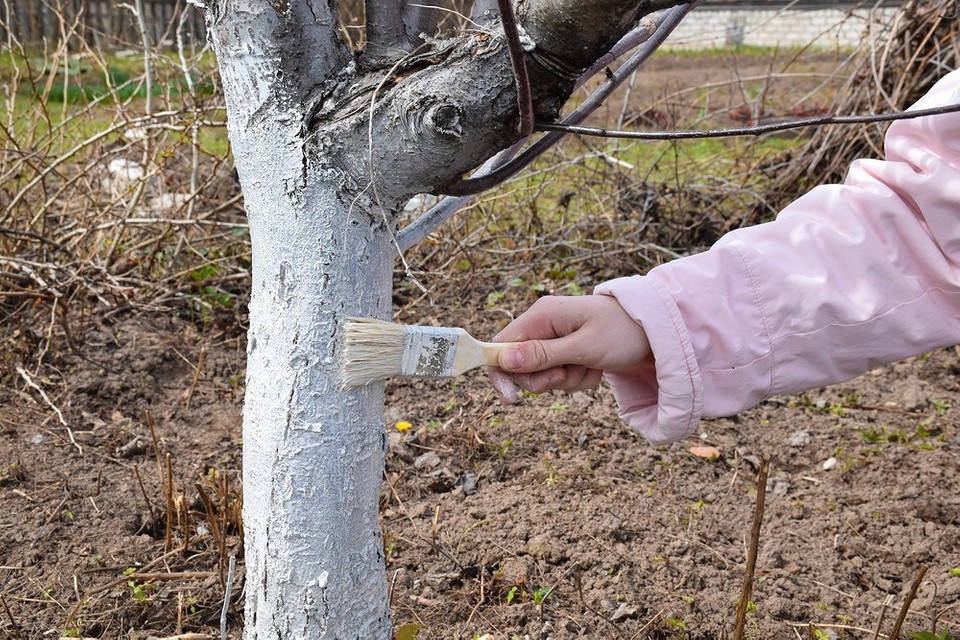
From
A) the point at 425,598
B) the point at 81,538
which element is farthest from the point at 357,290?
the point at 81,538

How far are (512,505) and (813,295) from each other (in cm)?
102

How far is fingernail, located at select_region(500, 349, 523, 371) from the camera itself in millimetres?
1389

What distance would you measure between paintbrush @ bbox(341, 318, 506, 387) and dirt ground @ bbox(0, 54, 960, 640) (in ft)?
1.90

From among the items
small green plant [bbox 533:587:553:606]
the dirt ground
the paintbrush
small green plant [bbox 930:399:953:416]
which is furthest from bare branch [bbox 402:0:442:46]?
small green plant [bbox 930:399:953:416]

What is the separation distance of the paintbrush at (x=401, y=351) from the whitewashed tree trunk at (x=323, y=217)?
3 cm

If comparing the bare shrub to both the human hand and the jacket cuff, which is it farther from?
the jacket cuff

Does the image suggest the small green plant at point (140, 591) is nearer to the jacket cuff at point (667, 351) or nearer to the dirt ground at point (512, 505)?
the dirt ground at point (512, 505)

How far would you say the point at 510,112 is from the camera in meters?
1.13

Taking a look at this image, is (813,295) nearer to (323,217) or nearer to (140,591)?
(323,217)

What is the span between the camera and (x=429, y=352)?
4.37 ft

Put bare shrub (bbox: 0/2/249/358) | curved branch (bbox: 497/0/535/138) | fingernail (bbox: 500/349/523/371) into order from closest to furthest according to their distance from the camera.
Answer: curved branch (bbox: 497/0/535/138) → fingernail (bbox: 500/349/523/371) → bare shrub (bbox: 0/2/249/358)

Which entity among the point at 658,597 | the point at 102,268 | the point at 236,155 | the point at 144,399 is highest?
the point at 236,155

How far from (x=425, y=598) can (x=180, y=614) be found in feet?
1.64

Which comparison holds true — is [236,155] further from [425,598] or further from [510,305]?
[510,305]
